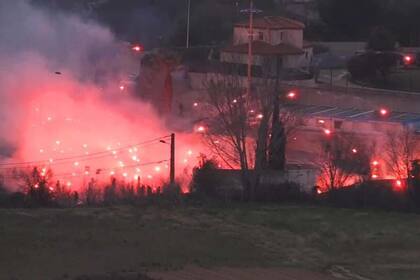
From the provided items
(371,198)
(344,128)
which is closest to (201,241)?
(371,198)

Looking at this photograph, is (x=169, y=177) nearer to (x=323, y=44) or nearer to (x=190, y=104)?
(x=190, y=104)

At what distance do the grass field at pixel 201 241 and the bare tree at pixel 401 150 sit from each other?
3456 millimetres

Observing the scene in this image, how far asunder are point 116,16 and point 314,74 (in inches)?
876

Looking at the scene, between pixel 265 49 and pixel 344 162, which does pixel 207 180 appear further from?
pixel 265 49

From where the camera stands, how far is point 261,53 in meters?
30.5

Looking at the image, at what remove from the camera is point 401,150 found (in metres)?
21.5

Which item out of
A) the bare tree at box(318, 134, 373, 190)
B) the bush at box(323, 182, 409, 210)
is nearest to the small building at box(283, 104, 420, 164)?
the bare tree at box(318, 134, 373, 190)

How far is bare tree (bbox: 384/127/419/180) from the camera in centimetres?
2098

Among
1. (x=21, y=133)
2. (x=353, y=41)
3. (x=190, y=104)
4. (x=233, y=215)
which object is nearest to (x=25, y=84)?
(x=21, y=133)

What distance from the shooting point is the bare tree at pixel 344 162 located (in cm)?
2117

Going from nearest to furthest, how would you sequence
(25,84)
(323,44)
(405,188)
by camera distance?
(405,188) → (25,84) → (323,44)

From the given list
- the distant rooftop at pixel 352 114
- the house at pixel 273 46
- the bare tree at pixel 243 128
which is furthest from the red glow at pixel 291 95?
the bare tree at pixel 243 128

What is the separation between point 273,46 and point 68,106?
321 inches

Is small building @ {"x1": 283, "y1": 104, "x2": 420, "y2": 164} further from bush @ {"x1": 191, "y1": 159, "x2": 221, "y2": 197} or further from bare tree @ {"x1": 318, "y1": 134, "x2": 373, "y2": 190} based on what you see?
bush @ {"x1": 191, "y1": 159, "x2": 221, "y2": 197}
